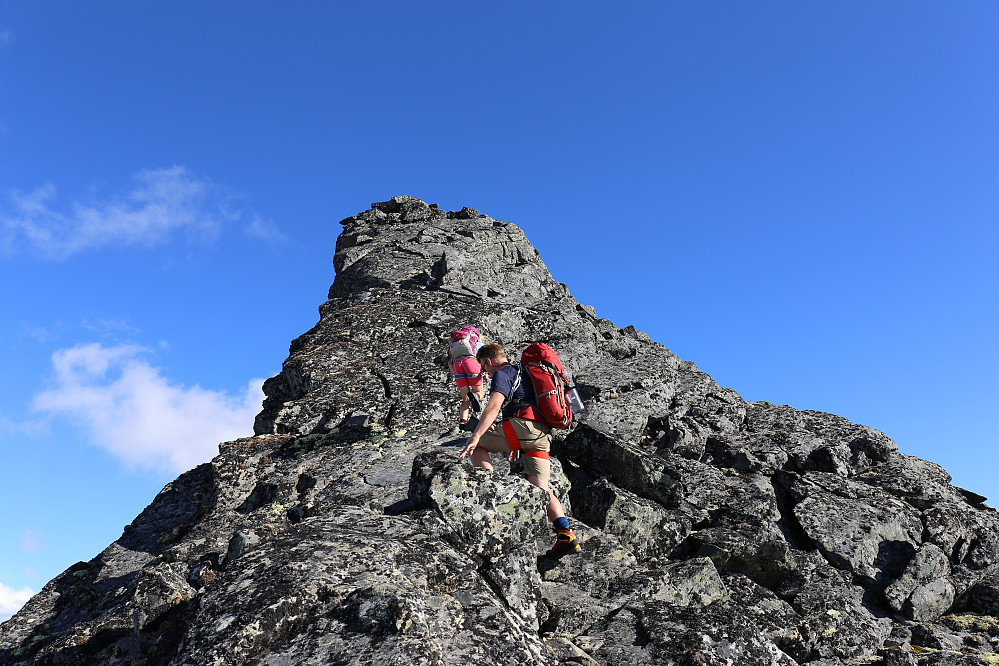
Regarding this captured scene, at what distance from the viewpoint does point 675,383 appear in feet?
80.7

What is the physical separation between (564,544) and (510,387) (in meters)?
3.34

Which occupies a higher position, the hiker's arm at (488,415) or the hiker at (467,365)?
the hiker at (467,365)

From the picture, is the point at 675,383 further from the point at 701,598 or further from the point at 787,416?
the point at 701,598

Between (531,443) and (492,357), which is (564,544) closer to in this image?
(531,443)

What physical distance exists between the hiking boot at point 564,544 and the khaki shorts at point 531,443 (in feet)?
3.38

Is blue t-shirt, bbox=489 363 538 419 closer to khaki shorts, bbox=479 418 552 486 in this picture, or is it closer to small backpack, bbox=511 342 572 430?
small backpack, bbox=511 342 572 430

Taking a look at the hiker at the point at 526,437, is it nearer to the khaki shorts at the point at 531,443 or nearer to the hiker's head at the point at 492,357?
the khaki shorts at the point at 531,443

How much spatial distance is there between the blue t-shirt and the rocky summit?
1460 mm

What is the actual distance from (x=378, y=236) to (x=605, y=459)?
26.0 m

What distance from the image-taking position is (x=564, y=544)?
12422mm

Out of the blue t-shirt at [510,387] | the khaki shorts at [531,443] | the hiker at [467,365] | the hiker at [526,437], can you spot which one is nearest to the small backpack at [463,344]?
the hiker at [467,365]

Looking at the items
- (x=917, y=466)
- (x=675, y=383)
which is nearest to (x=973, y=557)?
(x=917, y=466)

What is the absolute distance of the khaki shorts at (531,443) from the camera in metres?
12.5

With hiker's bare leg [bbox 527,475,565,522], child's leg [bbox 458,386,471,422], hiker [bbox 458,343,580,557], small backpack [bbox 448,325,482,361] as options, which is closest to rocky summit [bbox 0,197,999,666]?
hiker's bare leg [bbox 527,475,565,522]
